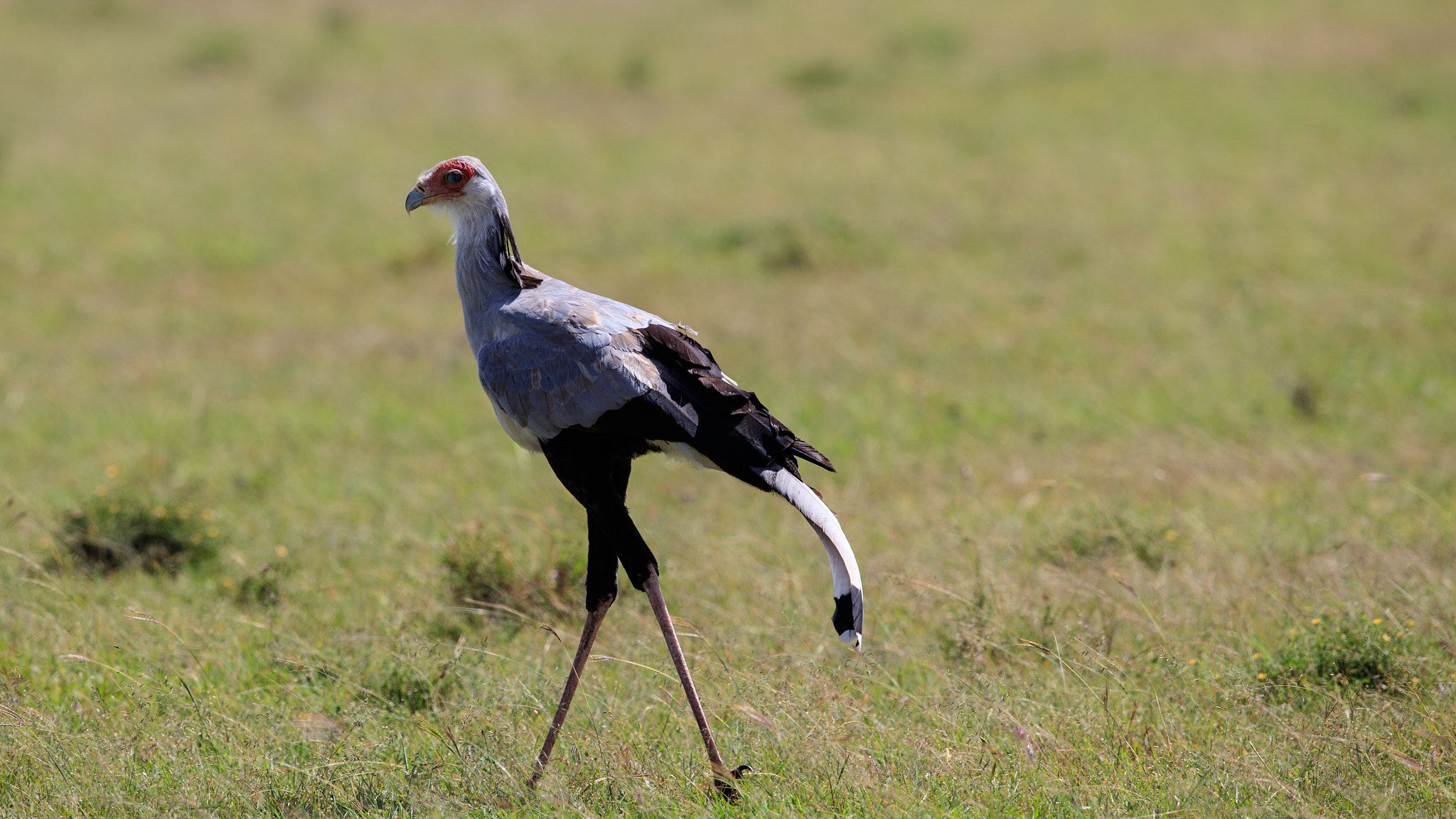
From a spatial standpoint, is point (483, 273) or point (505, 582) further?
point (505, 582)

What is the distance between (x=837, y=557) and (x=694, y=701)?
1.96 feet

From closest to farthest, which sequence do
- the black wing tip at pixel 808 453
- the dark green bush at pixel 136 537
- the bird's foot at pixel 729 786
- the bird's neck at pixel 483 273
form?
1. the bird's foot at pixel 729 786
2. the black wing tip at pixel 808 453
3. the bird's neck at pixel 483 273
4. the dark green bush at pixel 136 537

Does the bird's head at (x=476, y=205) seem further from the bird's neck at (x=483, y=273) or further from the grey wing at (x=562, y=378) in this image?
the grey wing at (x=562, y=378)

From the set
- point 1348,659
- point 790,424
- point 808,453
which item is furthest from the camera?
point 790,424

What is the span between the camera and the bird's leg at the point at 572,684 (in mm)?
3814

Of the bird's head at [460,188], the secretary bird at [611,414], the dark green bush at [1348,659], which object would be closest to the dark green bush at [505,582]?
the secretary bird at [611,414]

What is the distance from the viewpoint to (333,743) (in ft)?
12.8

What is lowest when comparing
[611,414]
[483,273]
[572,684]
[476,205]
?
[572,684]

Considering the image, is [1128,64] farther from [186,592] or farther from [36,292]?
[186,592]

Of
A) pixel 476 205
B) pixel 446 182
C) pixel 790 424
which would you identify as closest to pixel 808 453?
pixel 476 205

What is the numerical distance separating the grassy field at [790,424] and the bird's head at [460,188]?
4.45 feet

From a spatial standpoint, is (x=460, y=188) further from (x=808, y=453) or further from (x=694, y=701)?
(x=694, y=701)

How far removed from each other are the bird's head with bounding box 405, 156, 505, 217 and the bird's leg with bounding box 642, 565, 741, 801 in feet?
4.28

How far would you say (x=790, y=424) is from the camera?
7.31m
